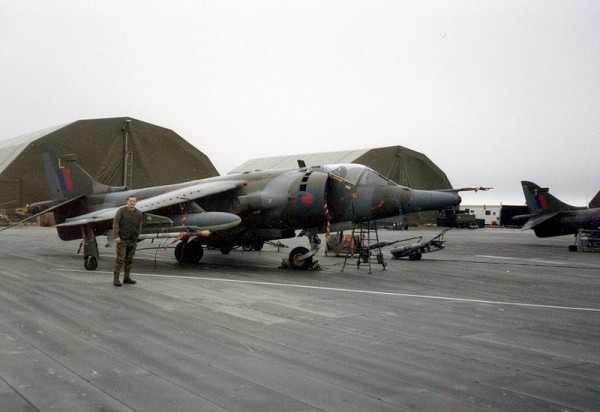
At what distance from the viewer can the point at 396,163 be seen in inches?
2218

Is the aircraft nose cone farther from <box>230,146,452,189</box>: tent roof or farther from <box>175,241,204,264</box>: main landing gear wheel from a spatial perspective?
<box>230,146,452,189</box>: tent roof

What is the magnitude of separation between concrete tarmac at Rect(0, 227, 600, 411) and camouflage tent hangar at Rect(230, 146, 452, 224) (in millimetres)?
43339

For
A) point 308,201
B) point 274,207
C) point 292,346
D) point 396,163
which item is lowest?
point 292,346

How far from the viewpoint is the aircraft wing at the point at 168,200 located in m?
14.0

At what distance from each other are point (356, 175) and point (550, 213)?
64.4 feet

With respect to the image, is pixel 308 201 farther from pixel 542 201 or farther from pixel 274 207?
pixel 542 201

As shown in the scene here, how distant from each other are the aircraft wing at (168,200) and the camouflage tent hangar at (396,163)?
38650mm

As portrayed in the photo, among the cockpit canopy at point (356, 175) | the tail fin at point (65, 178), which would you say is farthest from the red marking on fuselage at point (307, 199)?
the tail fin at point (65, 178)

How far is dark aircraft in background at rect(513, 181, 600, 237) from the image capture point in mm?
29312

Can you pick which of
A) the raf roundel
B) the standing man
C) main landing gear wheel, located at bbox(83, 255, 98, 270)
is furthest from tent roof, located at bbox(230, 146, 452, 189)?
the standing man

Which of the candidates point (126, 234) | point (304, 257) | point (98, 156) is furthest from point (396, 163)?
point (126, 234)

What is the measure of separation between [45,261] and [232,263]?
5.59 m

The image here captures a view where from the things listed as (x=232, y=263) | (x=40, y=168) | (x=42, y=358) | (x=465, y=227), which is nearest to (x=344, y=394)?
(x=42, y=358)

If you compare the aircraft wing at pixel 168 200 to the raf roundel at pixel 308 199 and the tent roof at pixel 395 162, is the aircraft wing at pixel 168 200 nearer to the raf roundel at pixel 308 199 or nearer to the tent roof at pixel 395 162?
the raf roundel at pixel 308 199
